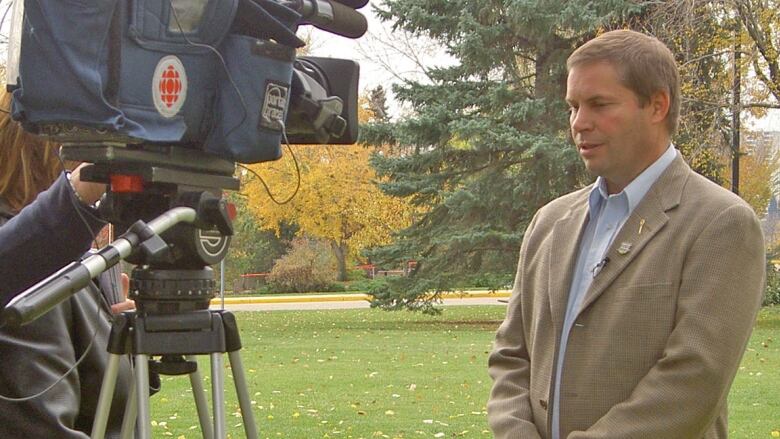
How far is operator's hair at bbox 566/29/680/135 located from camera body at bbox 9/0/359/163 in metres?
0.81

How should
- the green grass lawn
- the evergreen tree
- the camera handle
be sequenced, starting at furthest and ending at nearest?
the evergreen tree
the green grass lawn
the camera handle

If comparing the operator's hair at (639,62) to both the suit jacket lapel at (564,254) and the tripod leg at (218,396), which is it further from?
the tripod leg at (218,396)

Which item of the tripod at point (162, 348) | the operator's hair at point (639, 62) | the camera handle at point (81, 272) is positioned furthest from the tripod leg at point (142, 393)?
the operator's hair at point (639, 62)

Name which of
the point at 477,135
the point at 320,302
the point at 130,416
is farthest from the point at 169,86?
the point at 320,302

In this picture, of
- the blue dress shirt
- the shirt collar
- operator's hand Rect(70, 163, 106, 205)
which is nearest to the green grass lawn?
the blue dress shirt

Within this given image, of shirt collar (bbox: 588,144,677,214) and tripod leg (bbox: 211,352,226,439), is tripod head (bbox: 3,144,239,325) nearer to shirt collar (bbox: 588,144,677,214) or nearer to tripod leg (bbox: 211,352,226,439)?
tripod leg (bbox: 211,352,226,439)

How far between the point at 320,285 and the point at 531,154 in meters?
18.7

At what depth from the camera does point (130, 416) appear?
262 centimetres

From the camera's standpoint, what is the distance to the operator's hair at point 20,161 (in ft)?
9.25

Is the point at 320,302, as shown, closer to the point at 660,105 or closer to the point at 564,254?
the point at 564,254

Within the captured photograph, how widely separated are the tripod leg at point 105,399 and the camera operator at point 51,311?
188 mm

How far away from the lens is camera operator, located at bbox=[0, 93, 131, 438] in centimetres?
254

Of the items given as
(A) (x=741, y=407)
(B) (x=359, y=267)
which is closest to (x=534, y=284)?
(A) (x=741, y=407)

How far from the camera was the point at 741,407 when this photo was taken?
9.55 meters
